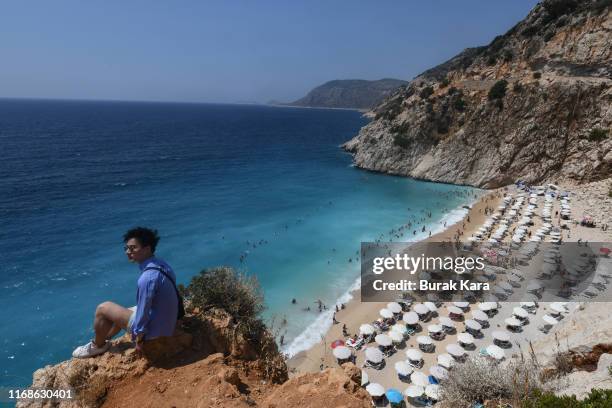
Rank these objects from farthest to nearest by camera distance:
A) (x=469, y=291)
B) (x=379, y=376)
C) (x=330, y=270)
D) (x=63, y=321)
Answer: (x=330, y=270) → (x=469, y=291) → (x=63, y=321) → (x=379, y=376)

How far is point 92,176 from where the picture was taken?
59.8 meters

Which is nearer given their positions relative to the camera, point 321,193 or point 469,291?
point 469,291

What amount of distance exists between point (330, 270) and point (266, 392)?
85.4 feet

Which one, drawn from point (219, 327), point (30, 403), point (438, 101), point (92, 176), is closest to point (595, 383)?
point (219, 327)

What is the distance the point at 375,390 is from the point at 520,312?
11755 mm

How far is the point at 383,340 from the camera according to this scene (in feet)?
66.9

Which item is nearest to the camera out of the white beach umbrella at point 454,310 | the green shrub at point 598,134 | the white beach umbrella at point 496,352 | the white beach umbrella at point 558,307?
the white beach umbrella at point 496,352

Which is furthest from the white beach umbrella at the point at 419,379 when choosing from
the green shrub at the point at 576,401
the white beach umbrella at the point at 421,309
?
the green shrub at the point at 576,401

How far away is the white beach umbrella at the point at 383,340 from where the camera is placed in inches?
797

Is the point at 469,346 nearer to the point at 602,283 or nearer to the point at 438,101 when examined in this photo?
the point at 602,283

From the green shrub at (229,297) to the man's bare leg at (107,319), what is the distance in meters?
1.46

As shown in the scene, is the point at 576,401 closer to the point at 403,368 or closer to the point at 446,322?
the point at 403,368

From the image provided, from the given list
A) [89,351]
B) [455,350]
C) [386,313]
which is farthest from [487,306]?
[89,351]

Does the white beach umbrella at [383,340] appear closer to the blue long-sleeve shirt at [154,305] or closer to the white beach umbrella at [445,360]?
the white beach umbrella at [445,360]
